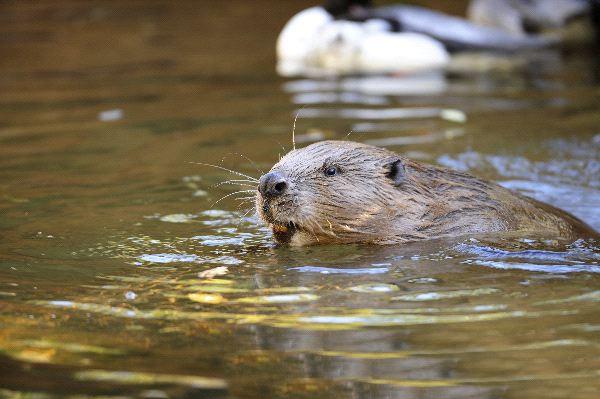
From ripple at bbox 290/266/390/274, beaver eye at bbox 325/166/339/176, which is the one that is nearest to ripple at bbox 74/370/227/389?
ripple at bbox 290/266/390/274

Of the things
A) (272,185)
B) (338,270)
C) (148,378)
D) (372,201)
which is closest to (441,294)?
(338,270)

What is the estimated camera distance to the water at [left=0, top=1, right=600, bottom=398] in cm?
382

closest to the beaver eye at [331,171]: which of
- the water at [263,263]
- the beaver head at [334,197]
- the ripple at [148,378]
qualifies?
the beaver head at [334,197]

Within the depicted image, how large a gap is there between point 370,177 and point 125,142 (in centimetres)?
407

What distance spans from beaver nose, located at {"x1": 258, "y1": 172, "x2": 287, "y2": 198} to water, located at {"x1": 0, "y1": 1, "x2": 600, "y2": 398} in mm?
371

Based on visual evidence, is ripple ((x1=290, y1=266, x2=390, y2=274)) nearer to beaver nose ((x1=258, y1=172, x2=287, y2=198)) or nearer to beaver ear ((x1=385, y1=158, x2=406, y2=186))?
beaver nose ((x1=258, y1=172, x2=287, y2=198))

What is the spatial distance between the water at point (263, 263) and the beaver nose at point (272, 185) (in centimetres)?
37

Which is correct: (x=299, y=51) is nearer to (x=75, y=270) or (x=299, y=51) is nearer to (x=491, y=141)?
(x=491, y=141)

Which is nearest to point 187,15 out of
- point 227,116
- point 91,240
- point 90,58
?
point 90,58

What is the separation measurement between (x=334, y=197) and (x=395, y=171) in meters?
0.38

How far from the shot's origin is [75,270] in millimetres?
5383

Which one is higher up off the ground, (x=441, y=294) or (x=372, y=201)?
(x=372, y=201)

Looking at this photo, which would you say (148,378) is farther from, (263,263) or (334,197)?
(334,197)

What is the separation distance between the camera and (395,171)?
5711 millimetres
